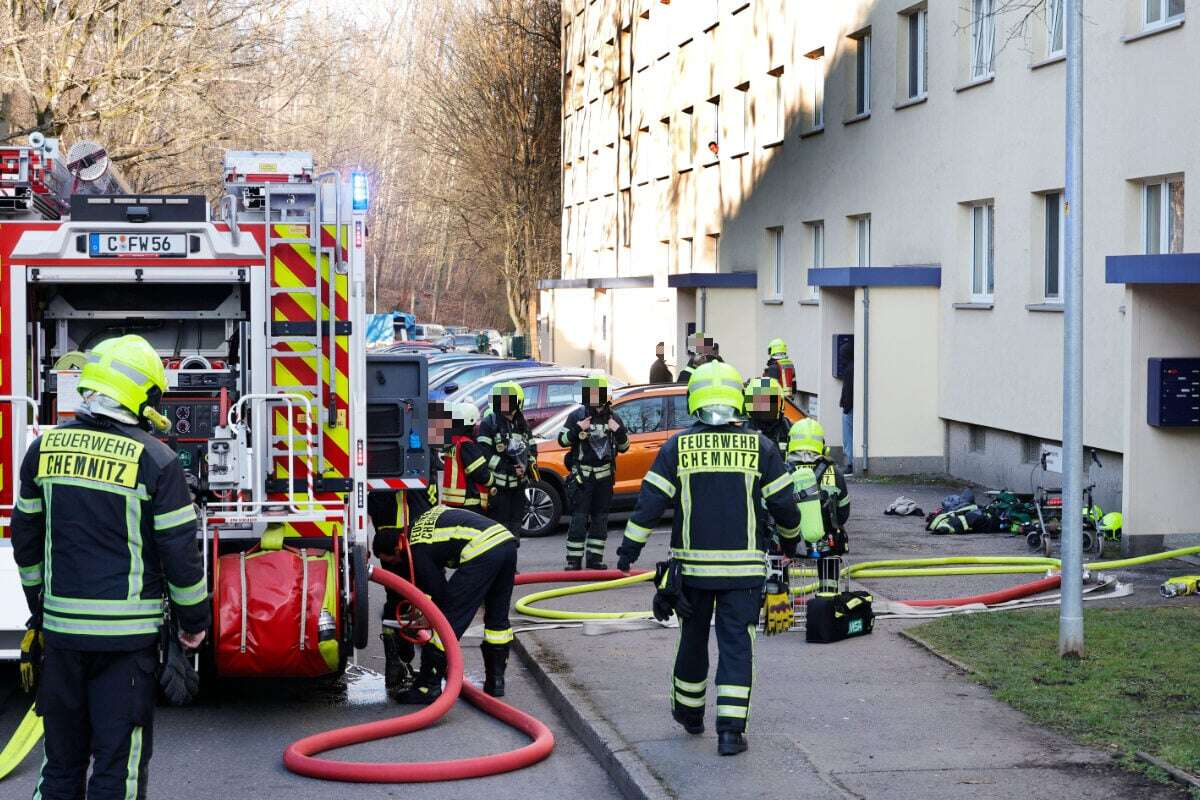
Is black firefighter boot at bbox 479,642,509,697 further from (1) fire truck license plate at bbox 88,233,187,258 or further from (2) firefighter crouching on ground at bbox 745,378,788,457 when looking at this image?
(2) firefighter crouching on ground at bbox 745,378,788,457

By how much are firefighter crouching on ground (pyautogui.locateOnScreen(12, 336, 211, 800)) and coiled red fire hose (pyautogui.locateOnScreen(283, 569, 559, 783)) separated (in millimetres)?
1435

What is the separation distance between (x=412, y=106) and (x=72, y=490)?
54.5 meters

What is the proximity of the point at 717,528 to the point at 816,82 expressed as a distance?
816 inches

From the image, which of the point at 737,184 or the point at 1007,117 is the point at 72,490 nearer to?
the point at 1007,117

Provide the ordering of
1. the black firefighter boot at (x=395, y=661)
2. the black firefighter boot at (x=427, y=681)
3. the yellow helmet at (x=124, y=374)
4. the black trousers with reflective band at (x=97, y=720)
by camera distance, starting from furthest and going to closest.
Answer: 1. the black firefighter boot at (x=395, y=661)
2. the black firefighter boot at (x=427, y=681)
3. the yellow helmet at (x=124, y=374)
4. the black trousers with reflective band at (x=97, y=720)

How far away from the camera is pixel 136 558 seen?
542 centimetres

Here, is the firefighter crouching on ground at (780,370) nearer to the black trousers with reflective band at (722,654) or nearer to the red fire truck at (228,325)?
the red fire truck at (228,325)

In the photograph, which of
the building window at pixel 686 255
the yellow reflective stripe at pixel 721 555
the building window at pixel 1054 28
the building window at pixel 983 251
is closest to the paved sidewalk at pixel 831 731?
the yellow reflective stripe at pixel 721 555

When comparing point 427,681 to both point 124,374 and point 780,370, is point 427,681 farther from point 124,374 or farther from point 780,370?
point 780,370

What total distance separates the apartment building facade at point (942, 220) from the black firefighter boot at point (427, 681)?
6.58 meters

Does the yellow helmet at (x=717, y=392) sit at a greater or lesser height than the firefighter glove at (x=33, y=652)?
greater

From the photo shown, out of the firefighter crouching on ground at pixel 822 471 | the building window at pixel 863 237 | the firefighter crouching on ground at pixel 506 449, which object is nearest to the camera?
the firefighter crouching on ground at pixel 822 471

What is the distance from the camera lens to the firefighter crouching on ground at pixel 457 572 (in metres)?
8.26

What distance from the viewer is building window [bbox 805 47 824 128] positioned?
26312 mm
